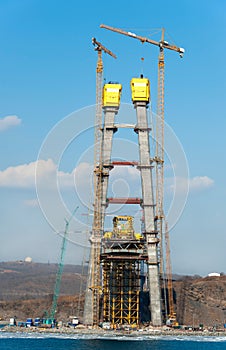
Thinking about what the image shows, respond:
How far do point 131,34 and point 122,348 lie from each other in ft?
275

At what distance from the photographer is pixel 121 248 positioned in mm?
147500

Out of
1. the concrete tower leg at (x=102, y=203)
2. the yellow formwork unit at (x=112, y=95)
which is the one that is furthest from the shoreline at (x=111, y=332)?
the yellow formwork unit at (x=112, y=95)

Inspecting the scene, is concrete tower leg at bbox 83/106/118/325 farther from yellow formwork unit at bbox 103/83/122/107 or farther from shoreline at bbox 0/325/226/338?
shoreline at bbox 0/325/226/338

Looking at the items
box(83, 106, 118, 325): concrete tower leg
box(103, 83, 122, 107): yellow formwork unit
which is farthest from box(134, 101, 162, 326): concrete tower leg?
box(83, 106, 118, 325): concrete tower leg

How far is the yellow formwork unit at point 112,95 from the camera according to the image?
154375 millimetres

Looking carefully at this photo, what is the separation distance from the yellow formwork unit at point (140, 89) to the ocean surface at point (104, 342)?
52789mm

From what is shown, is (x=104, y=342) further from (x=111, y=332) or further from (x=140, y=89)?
(x=140, y=89)

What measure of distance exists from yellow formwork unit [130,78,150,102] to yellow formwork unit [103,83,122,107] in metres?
3.37

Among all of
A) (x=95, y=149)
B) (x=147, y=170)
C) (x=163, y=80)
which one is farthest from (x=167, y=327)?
(x=163, y=80)

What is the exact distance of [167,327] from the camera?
477 ft

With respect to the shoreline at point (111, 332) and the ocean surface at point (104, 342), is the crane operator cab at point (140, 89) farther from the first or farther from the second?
the ocean surface at point (104, 342)

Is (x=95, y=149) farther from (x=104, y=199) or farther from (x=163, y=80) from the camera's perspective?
(x=163, y=80)

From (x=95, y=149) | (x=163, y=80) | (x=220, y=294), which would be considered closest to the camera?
(x=95, y=149)

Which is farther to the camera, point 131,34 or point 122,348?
Answer: point 131,34
